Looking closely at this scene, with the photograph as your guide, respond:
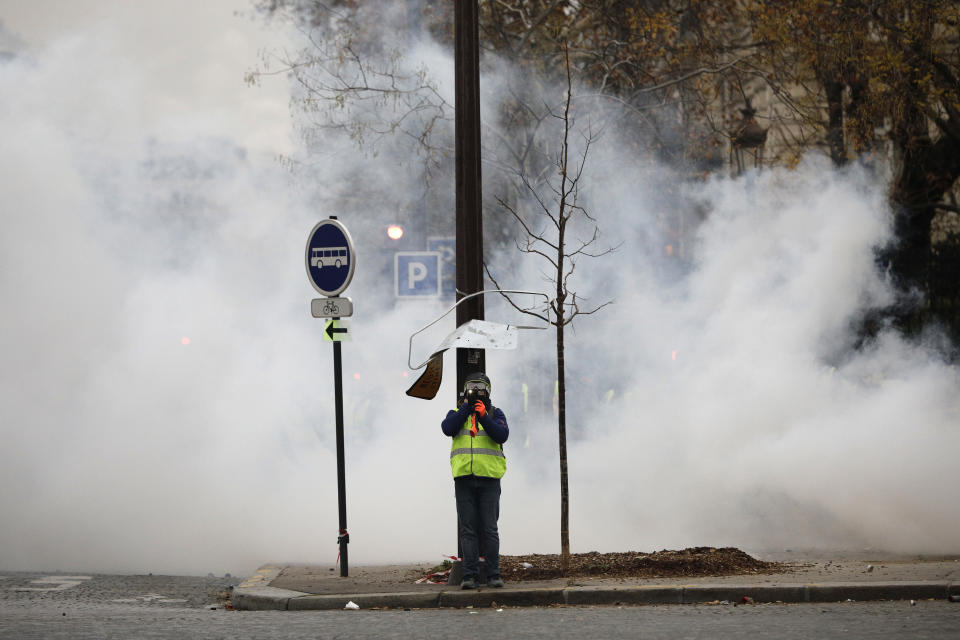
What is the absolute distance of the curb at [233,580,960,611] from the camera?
655 cm

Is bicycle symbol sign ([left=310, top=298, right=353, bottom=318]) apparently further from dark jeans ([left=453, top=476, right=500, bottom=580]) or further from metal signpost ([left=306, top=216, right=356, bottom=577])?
dark jeans ([left=453, top=476, right=500, bottom=580])

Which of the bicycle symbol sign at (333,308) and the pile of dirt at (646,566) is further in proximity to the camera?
the bicycle symbol sign at (333,308)

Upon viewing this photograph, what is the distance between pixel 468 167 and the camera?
24.6 feet

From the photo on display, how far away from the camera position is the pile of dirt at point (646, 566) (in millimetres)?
7301

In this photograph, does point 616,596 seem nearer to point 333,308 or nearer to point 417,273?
point 333,308

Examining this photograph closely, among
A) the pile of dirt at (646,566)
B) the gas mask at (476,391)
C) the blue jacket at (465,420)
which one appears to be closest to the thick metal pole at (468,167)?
the gas mask at (476,391)

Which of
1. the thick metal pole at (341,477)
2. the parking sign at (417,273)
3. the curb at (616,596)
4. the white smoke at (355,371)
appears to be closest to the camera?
the curb at (616,596)

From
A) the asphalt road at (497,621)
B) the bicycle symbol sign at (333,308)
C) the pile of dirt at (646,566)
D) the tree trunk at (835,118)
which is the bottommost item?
the asphalt road at (497,621)

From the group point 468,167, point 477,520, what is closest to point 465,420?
point 477,520

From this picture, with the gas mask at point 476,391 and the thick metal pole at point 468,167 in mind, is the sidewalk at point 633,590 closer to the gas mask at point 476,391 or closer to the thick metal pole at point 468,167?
Result: the gas mask at point 476,391

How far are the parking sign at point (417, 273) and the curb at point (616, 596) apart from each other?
5263 mm

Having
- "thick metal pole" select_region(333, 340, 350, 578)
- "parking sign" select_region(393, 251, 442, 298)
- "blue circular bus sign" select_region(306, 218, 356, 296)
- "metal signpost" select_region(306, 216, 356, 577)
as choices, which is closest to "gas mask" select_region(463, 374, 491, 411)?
"thick metal pole" select_region(333, 340, 350, 578)

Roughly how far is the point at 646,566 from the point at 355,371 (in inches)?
226

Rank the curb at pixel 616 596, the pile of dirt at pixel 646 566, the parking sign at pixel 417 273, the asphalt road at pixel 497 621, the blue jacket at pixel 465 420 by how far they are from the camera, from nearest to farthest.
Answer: the asphalt road at pixel 497 621 < the curb at pixel 616 596 < the blue jacket at pixel 465 420 < the pile of dirt at pixel 646 566 < the parking sign at pixel 417 273
